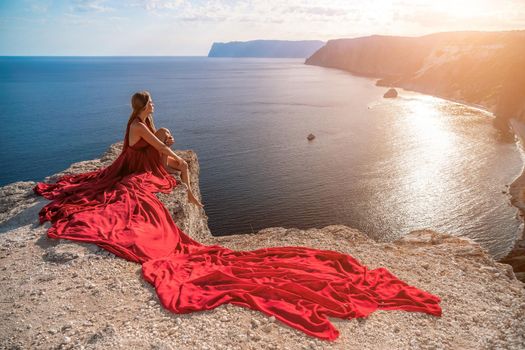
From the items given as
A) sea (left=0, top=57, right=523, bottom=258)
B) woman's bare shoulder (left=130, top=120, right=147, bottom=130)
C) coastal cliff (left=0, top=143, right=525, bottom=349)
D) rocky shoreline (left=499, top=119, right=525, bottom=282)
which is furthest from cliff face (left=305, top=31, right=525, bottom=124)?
woman's bare shoulder (left=130, top=120, right=147, bottom=130)

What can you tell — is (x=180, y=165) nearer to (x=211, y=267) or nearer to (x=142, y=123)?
(x=142, y=123)

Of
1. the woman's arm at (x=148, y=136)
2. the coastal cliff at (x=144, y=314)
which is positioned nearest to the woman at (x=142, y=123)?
the woman's arm at (x=148, y=136)

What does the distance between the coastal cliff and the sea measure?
15.7m

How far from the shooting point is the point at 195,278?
8867 mm

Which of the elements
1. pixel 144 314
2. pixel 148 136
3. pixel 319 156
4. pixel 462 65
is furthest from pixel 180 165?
pixel 462 65

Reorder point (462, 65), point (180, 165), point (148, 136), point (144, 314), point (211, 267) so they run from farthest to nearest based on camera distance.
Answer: point (462, 65) < point (180, 165) < point (148, 136) < point (211, 267) < point (144, 314)

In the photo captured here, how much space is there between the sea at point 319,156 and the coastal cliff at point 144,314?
15743mm

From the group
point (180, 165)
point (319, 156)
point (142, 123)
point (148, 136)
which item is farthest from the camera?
point (319, 156)

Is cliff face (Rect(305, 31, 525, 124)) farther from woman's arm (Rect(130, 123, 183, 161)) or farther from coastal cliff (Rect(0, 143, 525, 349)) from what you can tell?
woman's arm (Rect(130, 123, 183, 161))

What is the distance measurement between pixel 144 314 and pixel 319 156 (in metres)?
38.1

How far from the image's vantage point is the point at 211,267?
9453 mm

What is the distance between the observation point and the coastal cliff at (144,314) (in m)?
7.59

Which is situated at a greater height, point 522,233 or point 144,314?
point 144,314

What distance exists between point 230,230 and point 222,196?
601cm
